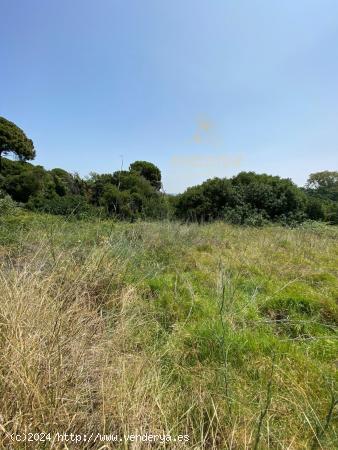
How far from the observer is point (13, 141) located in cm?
2156

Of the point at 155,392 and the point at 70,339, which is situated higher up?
the point at 70,339

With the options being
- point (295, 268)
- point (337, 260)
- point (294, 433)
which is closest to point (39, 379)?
point (294, 433)

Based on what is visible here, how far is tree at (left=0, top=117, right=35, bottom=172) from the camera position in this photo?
69.3ft

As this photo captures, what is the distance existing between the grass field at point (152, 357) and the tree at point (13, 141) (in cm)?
2200

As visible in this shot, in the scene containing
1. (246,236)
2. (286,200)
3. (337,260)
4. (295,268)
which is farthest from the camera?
(286,200)

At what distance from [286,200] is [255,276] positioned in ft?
30.6

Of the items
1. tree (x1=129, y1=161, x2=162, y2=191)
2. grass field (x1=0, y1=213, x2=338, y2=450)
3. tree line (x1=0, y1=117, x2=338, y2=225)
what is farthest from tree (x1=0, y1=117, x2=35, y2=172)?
grass field (x1=0, y1=213, x2=338, y2=450)

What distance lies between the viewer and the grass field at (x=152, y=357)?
3.93 ft

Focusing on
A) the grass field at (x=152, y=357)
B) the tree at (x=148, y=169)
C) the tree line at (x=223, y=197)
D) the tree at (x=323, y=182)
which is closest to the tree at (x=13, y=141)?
the tree line at (x=223, y=197)

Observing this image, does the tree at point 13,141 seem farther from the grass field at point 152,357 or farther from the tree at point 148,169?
the grass field at point 152,357

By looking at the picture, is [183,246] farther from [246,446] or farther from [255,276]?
[246,446]

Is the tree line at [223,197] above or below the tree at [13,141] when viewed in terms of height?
below

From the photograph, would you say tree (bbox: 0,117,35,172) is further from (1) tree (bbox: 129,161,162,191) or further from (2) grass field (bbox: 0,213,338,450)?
(2) grass field (bbox: 0,213,338,450)

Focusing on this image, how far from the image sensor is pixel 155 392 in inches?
54.9
